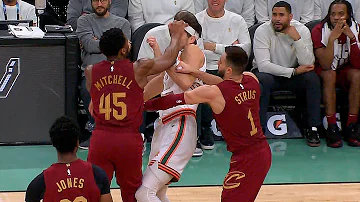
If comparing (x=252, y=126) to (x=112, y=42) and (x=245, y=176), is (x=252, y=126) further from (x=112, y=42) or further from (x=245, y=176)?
(x=112, y=42)

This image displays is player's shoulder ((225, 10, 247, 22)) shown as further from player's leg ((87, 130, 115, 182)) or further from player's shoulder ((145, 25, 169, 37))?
player's leg ((87, 130, 115, 182))

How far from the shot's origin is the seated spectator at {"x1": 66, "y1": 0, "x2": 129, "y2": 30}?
27.1 feet

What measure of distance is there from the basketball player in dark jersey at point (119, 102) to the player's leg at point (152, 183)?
0.38 ft

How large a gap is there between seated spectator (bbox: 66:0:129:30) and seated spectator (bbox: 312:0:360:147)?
7.21 feet

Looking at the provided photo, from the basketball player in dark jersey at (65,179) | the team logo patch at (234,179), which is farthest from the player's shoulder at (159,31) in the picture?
the basketball player in dark jersey at (65,179)

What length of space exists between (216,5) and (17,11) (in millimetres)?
2652

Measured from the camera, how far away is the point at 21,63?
7457 millimetres

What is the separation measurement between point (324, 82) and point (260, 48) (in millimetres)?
796

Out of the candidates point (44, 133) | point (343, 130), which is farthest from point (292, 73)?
point (44, 133)

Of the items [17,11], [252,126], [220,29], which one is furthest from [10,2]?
[252,126]

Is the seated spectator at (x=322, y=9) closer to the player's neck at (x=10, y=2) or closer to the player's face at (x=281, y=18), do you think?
the player's face at (x=281, y=18)

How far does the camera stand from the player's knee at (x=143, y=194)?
4895 millimetres

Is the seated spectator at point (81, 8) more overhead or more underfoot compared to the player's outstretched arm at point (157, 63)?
more underfoot

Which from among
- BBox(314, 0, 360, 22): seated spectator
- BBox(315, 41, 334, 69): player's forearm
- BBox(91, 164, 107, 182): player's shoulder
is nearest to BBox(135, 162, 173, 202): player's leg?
BBox(91, 164, 107, 182): player's shoulder
